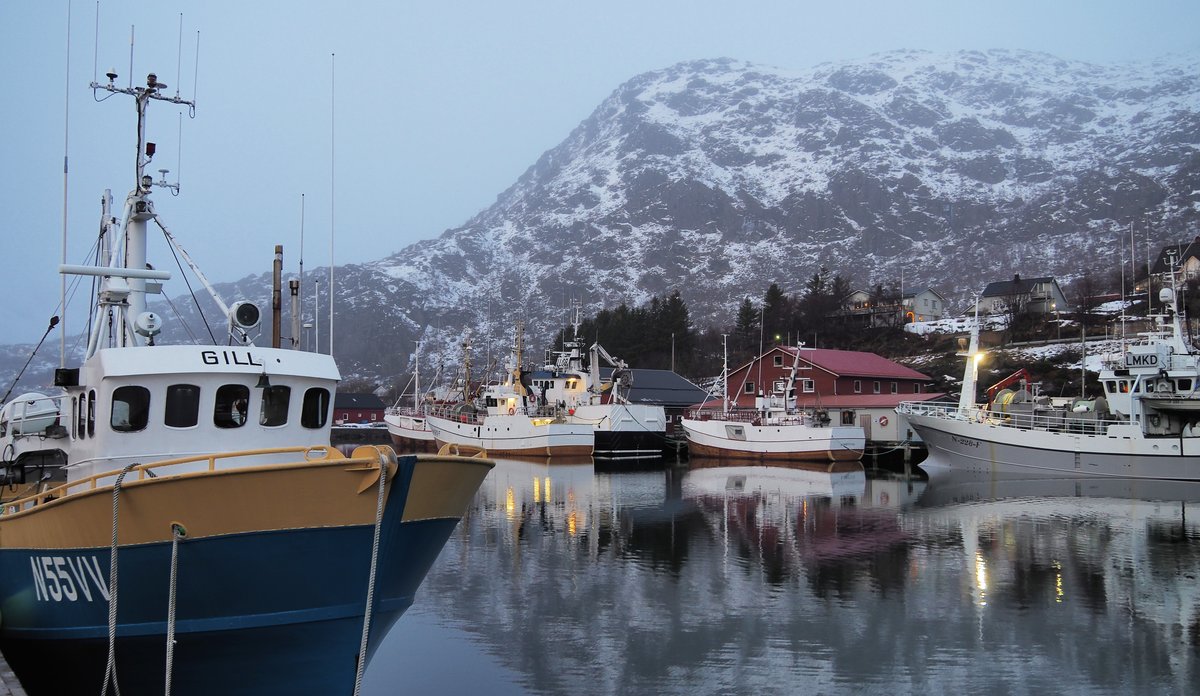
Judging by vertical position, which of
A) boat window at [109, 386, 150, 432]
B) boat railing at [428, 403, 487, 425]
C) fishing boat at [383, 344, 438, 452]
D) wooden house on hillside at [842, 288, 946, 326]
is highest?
wooden house on hillside at [842, 288, 946, 326]

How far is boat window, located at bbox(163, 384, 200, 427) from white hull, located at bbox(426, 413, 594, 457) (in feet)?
147

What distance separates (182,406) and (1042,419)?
140ft

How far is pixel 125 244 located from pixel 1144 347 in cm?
4225

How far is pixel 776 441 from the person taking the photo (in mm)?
54688

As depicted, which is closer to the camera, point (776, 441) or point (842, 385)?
point (776, 441)

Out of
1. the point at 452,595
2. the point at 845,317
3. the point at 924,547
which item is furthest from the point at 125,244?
the point at 845,317

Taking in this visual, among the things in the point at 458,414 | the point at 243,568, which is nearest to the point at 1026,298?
the point at 458,414

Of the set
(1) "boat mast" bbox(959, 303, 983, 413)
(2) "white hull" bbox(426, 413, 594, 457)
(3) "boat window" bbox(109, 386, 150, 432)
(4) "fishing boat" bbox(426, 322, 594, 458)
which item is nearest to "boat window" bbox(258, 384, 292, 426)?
(3) "boat window" bbox(109, 386, 150, 432)

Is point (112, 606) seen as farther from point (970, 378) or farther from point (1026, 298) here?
point (1026, 298)

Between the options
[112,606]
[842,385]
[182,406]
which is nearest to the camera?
[112,606]

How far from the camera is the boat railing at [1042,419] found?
44031mm

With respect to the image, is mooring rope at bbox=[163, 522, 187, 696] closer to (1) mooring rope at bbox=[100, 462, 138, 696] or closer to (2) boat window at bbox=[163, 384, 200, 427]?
(1) mooring rope at bbox=[100, 462, 138, 696]

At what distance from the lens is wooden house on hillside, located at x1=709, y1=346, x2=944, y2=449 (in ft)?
195

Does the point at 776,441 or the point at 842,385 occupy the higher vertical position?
the point at 842,385
